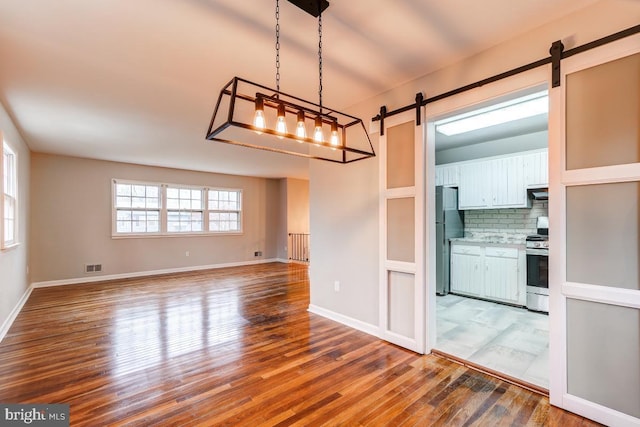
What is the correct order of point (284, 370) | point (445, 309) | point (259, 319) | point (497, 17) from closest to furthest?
point (497, 17) → point (284, 370) → point (259, 319) → point (445, 309)

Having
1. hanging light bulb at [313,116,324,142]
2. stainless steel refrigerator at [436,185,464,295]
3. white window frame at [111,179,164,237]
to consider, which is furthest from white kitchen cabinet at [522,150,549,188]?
white window frame at [111,179,164,237]

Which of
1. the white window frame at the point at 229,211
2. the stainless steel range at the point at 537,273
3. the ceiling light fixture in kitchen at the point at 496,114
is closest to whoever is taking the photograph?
the ceiling light fixture in kitchen at the point at 496,114

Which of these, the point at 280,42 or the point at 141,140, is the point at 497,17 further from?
the point at 141,140

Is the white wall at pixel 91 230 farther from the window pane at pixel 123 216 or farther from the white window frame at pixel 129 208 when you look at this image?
the window pane at pixel 123 216

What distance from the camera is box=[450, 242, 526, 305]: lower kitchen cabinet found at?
4434 mm

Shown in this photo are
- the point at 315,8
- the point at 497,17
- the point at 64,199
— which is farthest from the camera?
the point at 64,199

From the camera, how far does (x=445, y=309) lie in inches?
172

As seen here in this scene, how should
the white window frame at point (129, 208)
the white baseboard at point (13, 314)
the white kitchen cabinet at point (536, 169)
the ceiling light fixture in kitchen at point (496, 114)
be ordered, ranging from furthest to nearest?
1. the white window frame at point (129, 208)
2. the white kitchen cabinet at point (536, 169)
3. the white baseboard at point (13, 314)
4. the ceiling light fixture in kitchen at point (496, 114)

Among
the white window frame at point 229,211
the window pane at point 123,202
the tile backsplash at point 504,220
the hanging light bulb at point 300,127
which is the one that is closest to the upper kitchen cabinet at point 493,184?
the tile backsplash at point 504,220

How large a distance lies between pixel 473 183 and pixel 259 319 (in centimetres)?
414

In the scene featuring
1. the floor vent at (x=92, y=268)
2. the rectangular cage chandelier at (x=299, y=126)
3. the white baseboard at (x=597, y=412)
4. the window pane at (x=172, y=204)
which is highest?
the rectangular cage chandelier at (x=299, y=126)

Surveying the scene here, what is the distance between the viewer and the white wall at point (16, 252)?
3.56m

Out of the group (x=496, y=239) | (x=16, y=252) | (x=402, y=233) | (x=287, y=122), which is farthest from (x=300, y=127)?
(x=16, y=252)

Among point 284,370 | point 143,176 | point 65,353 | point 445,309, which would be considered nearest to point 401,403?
point 284,370
